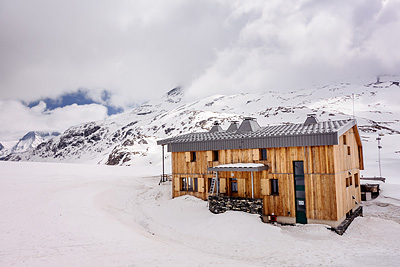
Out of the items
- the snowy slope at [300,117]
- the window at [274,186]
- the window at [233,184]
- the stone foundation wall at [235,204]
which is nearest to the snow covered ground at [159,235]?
the stone foundation wall at [235,204]

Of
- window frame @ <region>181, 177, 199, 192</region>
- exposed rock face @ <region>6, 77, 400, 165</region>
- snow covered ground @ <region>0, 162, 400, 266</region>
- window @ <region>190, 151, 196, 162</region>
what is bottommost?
snow covered ground @ <region>0, 162, 400, 266</region>

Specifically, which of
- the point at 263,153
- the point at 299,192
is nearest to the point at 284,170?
the point at 299,192

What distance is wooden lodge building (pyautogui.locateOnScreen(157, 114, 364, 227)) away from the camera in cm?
2039

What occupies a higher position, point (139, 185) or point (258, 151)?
point (258, 151)

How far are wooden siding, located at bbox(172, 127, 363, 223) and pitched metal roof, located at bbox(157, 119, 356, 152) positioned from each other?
540 mm

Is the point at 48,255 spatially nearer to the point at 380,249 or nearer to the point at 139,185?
the point at 380,249

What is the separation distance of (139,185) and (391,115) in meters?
121

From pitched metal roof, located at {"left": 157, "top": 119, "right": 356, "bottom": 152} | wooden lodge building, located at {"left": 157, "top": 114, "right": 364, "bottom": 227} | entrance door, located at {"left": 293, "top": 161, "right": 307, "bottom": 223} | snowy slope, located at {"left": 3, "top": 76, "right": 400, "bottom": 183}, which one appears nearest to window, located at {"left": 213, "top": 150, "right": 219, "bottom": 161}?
wooden lodge building, located at {"left": 157, "top": 114, "right": 364, "bottom": 227}

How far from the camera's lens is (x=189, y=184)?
90.1 feet

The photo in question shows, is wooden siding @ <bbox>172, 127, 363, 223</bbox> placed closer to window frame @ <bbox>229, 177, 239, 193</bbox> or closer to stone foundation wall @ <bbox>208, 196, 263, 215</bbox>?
window frame @ <bbox>229, 177, 239, 193</bbox>

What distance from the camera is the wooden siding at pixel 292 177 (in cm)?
2028

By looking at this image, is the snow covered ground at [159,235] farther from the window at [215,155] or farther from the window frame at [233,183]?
the window at [215,155]

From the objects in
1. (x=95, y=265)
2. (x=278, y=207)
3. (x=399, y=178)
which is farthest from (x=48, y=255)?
(x=399, y=178)

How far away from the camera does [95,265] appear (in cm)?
998
